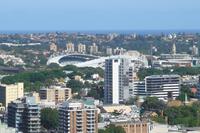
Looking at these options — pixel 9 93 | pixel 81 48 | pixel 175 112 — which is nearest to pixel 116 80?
pixel 9 93

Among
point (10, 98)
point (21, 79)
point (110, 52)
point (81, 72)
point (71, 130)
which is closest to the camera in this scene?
point (71, 130)

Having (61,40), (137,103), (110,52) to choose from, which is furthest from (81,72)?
(61,40)

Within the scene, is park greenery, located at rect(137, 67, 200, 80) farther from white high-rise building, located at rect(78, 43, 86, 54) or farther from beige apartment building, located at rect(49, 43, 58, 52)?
beige apartment building, located at rect(49, 43, 58, 52)

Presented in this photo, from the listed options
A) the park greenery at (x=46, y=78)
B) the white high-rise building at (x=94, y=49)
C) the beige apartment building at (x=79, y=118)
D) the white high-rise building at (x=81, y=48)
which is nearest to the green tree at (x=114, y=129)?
the beige apartment building at (x=79, y=118)

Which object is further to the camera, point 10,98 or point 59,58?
point 59,58

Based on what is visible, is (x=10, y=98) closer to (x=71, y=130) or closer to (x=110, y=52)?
(x=71, y=130)

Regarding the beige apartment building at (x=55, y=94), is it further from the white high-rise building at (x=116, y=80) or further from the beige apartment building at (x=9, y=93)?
the white high-rise building at (x=116, y=80)
